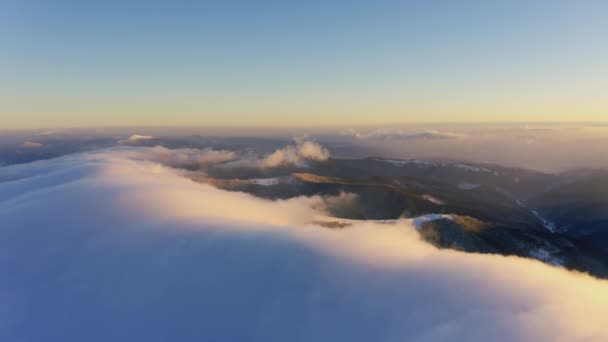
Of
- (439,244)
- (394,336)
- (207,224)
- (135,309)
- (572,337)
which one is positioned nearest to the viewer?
(572,337)

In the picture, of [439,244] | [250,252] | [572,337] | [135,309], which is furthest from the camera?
[439,244]

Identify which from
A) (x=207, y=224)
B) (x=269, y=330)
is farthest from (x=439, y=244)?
(x=269, y=330)

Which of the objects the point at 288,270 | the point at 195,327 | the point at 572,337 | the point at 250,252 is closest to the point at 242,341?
the point at 195,327

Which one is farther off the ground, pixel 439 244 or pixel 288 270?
pixel 288 270

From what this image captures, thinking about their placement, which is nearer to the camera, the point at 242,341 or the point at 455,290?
the point at 242,341

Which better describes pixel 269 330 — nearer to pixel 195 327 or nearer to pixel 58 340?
pixel 195 327

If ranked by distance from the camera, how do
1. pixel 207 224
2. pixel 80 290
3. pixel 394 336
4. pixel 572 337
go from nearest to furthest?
pixel 572 337 < pixel 394 336 < pixel 80 290 < pixel 207 224

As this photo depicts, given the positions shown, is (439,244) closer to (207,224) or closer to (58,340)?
(207,224)

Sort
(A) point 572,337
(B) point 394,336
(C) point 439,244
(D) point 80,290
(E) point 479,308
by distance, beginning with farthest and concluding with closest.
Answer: (C) point 439,244 < (D) point 80,290 < (E) point 479,308 < (B) point 394,336 < (A) point 572,337

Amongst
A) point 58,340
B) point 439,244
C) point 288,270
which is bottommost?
point 439,244
